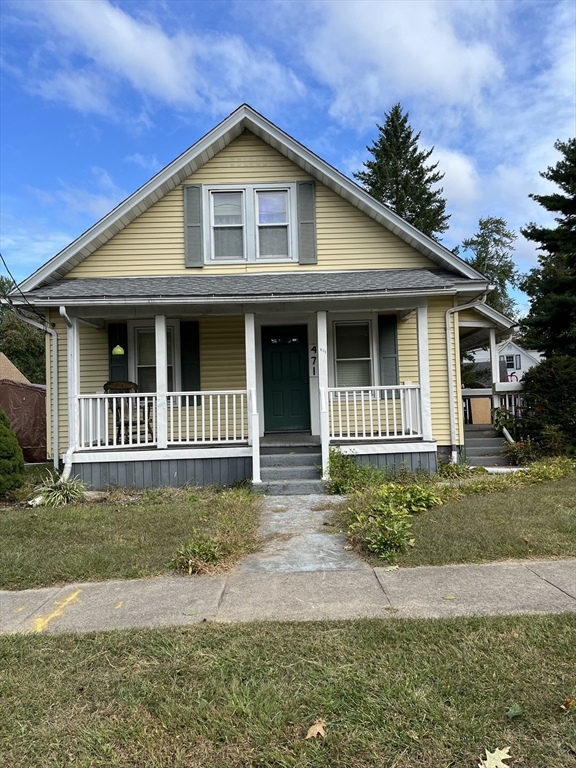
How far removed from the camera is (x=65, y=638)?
3090 mm

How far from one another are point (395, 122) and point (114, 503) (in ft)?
112

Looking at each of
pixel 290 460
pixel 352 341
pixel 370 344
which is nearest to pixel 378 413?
pixel 290 460

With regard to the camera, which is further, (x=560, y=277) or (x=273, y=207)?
(x=560, y=277)

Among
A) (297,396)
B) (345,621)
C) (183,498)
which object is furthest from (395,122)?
(345,621)

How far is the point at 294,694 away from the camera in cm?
240

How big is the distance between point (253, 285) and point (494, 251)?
35.4 metres

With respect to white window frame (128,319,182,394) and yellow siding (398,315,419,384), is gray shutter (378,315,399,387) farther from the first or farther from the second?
white window frame (128,319,182,394)

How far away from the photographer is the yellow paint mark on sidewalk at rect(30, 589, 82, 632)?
10.8ft

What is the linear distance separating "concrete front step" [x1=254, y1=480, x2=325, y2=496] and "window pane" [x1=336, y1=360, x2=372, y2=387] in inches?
111

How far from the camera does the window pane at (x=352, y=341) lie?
980cm

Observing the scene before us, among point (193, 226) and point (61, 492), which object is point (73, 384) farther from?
point (193, 226)

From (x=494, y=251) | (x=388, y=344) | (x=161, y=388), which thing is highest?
(x=494, y=251)

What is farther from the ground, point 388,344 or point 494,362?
point 388,344

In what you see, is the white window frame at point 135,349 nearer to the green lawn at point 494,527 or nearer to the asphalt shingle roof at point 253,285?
the asphalt shingle roof at point 253,285
